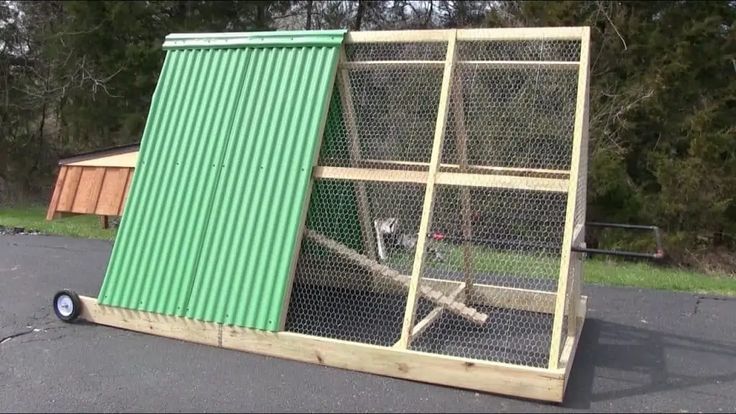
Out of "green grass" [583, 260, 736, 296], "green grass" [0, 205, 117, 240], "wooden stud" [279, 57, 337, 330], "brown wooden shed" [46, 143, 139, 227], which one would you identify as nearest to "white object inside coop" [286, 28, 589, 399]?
"wooden stud" [279, 57, 337, 330]

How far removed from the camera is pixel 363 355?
14.5 feet

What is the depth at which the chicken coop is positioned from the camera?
186 inches

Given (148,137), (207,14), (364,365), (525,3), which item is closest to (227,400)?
(364,365)

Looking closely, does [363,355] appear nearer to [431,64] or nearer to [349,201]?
[349,201]

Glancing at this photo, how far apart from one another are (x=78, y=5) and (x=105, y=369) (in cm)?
1778

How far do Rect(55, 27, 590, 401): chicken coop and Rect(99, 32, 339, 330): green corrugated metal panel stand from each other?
Result: 13 mm

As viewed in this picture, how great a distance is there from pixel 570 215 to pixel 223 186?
8.95 feet

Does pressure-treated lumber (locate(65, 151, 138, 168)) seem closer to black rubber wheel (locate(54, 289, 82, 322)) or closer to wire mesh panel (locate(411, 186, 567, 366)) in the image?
black rubber wheel (locate(54, 289, 82, 322))

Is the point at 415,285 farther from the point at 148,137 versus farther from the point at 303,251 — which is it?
the point at 148,137

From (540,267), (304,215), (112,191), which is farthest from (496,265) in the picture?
(112,191)

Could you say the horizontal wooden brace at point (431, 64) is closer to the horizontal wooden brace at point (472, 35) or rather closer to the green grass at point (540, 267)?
the horizontal wooden brace at point (472, 35)

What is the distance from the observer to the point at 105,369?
4.48 metres

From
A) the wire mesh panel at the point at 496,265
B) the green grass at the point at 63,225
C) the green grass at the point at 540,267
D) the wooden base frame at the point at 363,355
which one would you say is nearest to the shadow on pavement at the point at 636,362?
the wooden base frame at the point at 363,355

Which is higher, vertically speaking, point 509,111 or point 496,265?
point 509,111
